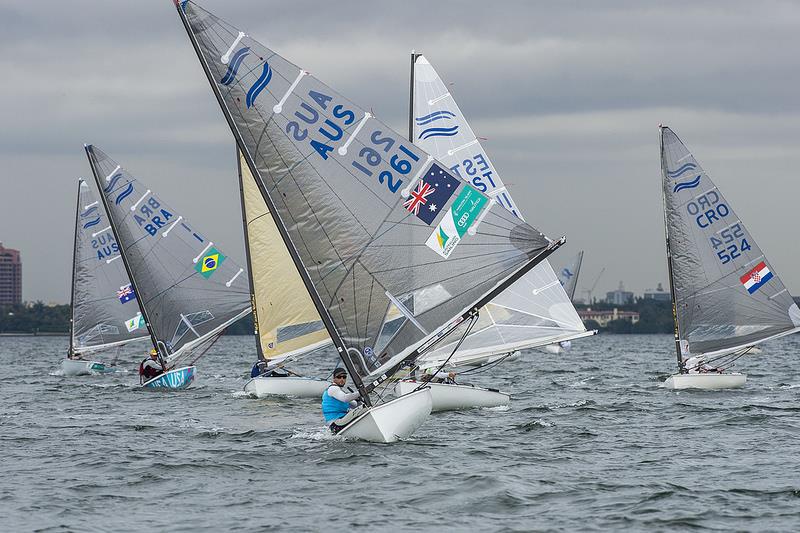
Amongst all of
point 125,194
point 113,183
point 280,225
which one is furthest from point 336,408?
point 113,183

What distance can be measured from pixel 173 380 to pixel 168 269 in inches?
180

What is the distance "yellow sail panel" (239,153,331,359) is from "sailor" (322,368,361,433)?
37.4 feet

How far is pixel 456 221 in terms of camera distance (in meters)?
21.5

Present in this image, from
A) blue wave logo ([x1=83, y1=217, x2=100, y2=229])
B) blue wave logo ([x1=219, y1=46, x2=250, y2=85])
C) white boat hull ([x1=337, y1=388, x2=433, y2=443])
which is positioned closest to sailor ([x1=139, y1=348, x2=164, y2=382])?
blue wave logo ([x1=83, y1=217, x2=100, y2=229])

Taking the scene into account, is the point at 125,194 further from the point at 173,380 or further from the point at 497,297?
the point at 497,297

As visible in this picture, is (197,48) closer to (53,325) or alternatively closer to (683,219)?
(683,219)

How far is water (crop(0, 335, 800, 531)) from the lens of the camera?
15.4 m

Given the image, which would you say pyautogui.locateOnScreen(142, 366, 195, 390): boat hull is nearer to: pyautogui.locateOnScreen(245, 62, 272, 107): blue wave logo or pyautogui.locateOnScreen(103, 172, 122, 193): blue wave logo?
pyautogui.locateOnScreen(103, 172, 122, 193): blue wave logo

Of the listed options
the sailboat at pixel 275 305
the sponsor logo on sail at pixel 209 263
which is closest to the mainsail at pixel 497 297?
the sailboat at pixel 275 305

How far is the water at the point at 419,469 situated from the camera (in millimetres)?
15383

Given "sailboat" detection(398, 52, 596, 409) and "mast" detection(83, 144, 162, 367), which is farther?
"mast" detection(83, 144, 162, 367)

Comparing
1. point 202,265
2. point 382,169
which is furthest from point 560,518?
point 202,265

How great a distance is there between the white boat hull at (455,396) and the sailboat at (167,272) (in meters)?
14.4

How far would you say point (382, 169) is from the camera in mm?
21422
